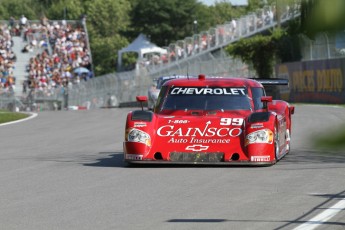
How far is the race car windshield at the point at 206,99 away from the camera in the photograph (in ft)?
42.9

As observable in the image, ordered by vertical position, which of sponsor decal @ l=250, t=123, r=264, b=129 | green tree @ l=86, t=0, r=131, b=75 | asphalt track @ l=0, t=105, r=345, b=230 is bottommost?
asphalt track @ l=0, t=105, r=345, b=230

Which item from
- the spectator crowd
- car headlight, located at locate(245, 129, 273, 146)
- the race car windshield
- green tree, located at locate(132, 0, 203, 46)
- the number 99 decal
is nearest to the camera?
car headlight, located at locate(245, 129, 273, 146)

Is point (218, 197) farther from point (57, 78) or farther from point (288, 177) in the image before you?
point (57, 78)

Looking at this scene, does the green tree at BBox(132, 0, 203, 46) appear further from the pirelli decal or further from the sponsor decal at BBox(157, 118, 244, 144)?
the sponsor decal at BBox(157, 118, 244, 144)

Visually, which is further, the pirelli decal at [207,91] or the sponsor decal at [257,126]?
the pirelli decal at [207,91]

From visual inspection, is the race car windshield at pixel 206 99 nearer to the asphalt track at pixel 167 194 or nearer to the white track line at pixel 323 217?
the asphalt track at pixel 167 194

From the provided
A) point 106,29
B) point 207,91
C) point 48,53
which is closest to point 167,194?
point 207,91

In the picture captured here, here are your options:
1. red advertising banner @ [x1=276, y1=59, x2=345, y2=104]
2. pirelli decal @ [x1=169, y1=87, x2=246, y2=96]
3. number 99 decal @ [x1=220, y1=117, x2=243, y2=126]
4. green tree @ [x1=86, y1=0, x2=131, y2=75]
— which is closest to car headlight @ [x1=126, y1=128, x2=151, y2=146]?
number 99 decal @ [x1=220, y1=117, x2=243, y2=126]

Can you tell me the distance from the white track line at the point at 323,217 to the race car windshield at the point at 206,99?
5.26m

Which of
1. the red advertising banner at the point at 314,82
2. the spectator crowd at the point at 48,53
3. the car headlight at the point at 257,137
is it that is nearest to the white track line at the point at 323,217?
the car headlight at the point at 257,137

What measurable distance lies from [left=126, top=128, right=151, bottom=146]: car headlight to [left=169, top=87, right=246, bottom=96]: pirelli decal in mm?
1654

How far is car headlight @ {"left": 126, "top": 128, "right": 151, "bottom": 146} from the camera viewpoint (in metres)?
11.8

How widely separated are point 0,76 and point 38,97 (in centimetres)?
1150

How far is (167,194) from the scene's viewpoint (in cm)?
884
